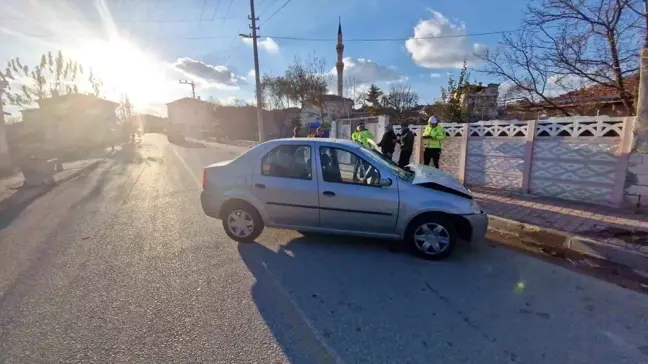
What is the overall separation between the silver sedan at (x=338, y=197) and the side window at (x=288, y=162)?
0.05 feet

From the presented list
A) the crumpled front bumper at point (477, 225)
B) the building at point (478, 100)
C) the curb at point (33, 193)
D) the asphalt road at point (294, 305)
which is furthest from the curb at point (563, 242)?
the curb at point (33, 193)

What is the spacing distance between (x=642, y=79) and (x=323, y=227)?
21.1ft

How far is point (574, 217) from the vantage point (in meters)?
5.35

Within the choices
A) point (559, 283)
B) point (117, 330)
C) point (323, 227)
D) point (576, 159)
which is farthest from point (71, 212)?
point (576, 159)

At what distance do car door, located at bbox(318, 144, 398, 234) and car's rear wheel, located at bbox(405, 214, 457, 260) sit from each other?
30cm

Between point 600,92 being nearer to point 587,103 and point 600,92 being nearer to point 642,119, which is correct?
point 587,103

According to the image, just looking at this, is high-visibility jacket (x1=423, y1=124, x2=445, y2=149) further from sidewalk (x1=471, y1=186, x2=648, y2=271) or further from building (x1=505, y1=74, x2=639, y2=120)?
building (x1=505, y1=74, x2=639, y2=120)

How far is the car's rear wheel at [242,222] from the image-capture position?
4430 mm

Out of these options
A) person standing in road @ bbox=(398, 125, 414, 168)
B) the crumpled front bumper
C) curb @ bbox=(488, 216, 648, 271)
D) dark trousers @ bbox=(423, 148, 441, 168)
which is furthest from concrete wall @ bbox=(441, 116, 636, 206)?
the crumpled front bumper

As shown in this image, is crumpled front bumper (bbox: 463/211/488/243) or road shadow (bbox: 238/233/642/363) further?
crumpled front bumper (bbox: 463/211/488/243)

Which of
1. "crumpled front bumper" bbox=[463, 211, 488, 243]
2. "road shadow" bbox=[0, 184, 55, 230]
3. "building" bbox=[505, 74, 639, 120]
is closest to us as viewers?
"crumpled front bumper" bbox=[463, 211, 488, 243]

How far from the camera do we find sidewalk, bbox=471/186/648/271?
406 centimetres

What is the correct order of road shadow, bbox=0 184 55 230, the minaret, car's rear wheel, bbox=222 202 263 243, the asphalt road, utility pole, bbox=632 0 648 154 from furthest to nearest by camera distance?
the minaret
road shadow, bbox=0 184 55 230
utility pole, bbox=632 0 648 154
car's rear wheel, bbox=222 202 263 243
the asphalt road

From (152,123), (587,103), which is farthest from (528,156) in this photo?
(152,123)
